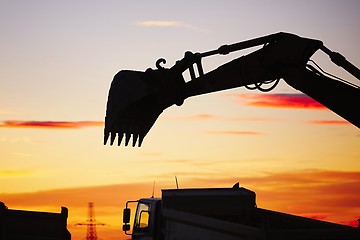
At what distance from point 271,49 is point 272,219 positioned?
3.61 meters

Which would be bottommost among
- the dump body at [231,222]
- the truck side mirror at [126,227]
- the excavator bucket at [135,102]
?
the truck side mirror at [126,227]

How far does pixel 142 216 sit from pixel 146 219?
0.30 m

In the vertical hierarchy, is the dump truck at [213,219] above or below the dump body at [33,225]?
above

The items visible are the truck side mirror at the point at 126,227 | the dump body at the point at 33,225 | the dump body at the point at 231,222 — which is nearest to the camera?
the dump body at the point at 231,222

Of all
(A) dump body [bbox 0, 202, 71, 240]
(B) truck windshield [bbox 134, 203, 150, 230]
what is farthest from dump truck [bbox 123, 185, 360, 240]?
(A) dump body [bbox 0, 202, 71, 240]

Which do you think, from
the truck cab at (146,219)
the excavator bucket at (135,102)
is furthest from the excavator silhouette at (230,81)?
the truck cab at (146,219)

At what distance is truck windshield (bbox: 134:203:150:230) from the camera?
61.3ft

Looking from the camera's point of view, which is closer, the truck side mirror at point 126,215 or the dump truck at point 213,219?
the dump truck at point 213,219

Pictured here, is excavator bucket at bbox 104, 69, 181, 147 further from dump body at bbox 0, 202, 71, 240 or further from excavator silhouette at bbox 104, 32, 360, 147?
dump body at bbox 0, 202, 71, 240

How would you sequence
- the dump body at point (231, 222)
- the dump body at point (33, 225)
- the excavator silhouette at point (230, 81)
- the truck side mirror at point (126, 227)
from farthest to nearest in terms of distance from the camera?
the truck side mirror at point (126, 227)
the dump body at point (33, 225)
the excavator silhouette at point (230, 81)
the dump body at point (231, 222)

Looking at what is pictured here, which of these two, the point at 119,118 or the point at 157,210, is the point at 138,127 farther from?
the point at 157,210

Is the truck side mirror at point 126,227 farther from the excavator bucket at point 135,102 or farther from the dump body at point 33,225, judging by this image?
the excavator bucket at point 135,102

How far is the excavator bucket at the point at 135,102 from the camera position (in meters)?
17.6

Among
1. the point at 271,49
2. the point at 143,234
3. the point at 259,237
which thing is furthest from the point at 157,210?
the point at 259,237
